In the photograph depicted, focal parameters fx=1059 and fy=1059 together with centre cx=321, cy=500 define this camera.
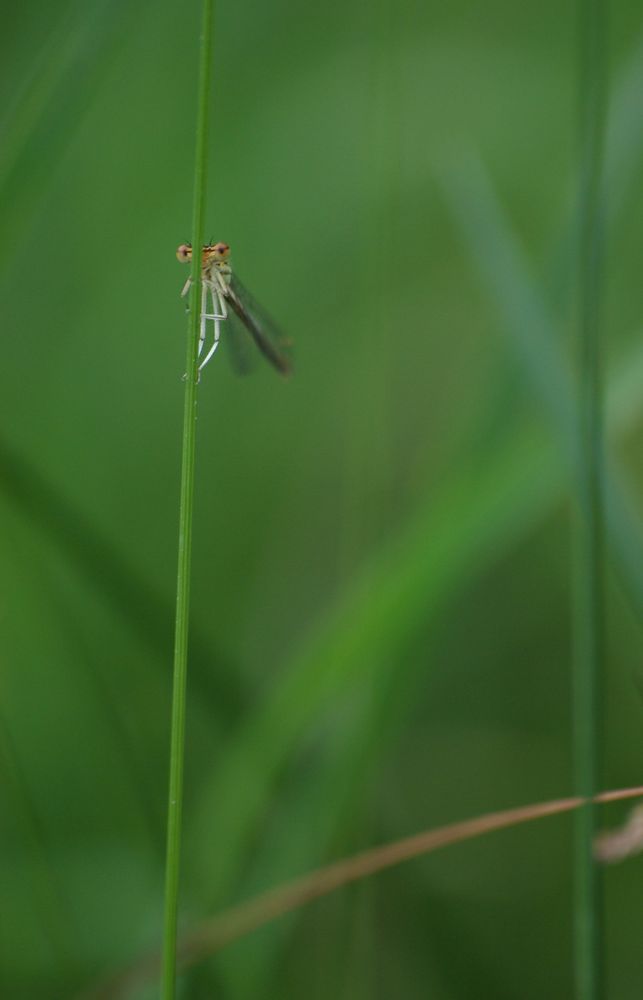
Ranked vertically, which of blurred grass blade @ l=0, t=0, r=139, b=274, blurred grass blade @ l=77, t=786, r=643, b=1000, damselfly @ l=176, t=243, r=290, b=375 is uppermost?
blurred grass blade @ l=0, t=0, r=139, b=274

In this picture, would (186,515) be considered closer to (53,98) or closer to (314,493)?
(53,98)

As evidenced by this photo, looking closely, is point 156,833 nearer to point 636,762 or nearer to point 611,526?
point 611,526

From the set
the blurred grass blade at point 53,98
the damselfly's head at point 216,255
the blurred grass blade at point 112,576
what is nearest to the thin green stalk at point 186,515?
the damselfly's head at point 216,255

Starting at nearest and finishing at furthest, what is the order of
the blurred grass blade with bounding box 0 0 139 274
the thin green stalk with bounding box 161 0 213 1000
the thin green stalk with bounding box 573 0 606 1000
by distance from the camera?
1. the thin green stalk with bounding box 161 0 213 1000
2. the thin green stalk with bounding box 573 0 606 1000
3. the blurred grass blade with bounding box 0 0 139 274

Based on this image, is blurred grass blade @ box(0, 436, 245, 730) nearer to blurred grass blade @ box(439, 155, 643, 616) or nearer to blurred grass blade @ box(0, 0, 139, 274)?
blurred grass blade @ box(0, 0, 139, 274)

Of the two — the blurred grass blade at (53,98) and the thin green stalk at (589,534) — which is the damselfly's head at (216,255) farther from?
the thin green stalk at (589,534)

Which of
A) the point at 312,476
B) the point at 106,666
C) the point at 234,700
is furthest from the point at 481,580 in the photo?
the point at 234,700

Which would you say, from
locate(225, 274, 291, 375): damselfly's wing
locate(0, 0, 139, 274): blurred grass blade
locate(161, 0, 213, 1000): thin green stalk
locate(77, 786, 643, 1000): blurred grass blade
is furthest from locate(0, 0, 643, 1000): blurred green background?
locate(161, 0, 213, 1000): thin green stalk
